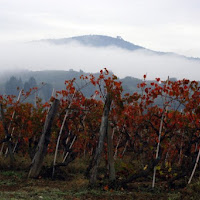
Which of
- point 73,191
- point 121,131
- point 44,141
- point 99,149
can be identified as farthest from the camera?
point 121,131

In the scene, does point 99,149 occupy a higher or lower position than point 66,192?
higher

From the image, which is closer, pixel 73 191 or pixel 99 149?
pixel 73 191

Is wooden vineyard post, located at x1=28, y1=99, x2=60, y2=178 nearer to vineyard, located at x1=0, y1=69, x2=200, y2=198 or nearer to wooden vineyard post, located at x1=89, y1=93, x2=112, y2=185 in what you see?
vineyard, located at x1=0, y1=69, x2=200, y2=198

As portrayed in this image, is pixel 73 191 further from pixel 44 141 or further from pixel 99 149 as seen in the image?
pixel 44 141

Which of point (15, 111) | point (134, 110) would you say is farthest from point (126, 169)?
point (15, 111)

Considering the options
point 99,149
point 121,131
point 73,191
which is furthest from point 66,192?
point 121,131

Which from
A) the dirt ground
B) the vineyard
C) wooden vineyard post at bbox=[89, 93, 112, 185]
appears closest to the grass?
the dirt ground

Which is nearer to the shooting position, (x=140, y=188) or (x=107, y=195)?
(x=107, y=195)

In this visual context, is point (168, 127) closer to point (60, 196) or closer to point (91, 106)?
point (60, 196)

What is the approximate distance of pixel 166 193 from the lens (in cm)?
1294

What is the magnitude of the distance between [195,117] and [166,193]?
203 inches

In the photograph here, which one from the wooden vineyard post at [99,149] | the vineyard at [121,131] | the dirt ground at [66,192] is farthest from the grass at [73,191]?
the wooden vineyard post at [99,149]

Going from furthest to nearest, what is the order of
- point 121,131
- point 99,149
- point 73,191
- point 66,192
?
point 121,131, point 99,149, point 73,191, point 66,192

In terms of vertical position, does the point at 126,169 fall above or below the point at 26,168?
above
